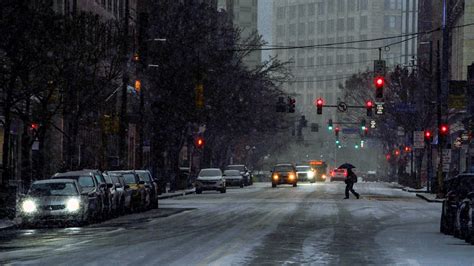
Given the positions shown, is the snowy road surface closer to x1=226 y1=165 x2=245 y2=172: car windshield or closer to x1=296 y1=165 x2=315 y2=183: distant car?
x1=226 y1=165 x2=245 y2=172: car windshield

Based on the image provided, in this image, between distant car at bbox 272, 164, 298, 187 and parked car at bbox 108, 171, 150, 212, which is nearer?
parked car at bbox 108, 171, 150, 212

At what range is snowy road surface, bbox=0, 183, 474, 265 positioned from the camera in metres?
21.2

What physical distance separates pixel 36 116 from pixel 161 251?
85.6 feet

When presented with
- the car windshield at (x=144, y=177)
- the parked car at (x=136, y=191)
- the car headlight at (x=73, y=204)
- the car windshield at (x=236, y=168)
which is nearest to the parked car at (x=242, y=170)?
the car windshield at (x=236, y=168)

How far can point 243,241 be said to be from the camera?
26.3 m

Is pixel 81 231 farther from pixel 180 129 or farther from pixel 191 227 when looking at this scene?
pixel 180 129

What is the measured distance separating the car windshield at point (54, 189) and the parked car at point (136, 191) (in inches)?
340

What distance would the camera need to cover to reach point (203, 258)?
21250mm

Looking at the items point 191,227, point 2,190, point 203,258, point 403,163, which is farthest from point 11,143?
point 403,163

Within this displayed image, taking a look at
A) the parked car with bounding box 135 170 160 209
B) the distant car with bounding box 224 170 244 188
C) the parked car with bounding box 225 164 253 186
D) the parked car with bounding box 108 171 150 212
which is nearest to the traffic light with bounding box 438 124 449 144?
the parked car with bounding box 135 170 160 209

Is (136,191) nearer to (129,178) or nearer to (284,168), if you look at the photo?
(129,178)

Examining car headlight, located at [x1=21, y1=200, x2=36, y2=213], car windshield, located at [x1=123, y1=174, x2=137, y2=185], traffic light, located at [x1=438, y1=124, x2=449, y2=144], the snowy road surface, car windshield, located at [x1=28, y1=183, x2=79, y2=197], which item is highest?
traffic light, located at [x1=438, y1=124, x2=449, y2=144]

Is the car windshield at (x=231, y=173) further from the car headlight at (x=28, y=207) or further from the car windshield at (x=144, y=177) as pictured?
the car headlight at (x=28, y=207)

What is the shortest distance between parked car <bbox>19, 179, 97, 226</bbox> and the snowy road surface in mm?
717
